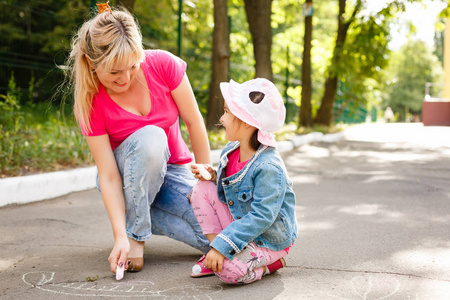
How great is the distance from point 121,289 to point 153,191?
0.59 meters

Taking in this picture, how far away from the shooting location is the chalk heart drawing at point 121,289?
7.97 ft

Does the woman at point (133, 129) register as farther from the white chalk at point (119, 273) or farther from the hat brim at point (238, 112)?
the hat brim at point (238, 112)

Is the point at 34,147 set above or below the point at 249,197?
below

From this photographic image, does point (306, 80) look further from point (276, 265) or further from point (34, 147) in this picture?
point (276, 265)

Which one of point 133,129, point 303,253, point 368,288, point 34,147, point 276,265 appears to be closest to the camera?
point 368,288

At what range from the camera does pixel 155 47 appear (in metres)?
9.34

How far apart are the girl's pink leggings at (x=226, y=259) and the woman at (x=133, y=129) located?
0.19 m

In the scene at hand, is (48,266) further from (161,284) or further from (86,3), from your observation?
(86,3)

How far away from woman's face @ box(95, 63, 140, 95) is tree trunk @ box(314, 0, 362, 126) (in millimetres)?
12276

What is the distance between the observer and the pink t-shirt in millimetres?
2926

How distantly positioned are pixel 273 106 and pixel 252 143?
0.70 ft

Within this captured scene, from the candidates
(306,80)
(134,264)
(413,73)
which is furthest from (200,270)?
(413,73)

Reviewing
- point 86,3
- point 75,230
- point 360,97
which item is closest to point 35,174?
point 75,230

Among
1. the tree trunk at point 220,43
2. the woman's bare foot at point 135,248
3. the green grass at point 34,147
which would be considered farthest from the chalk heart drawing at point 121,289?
the tree trunk at point 220,43
